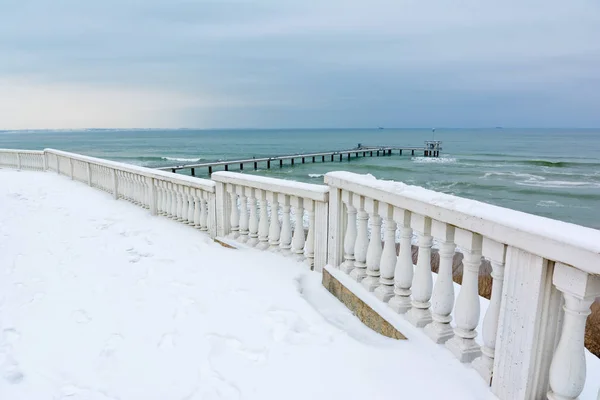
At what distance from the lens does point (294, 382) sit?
2.52 metres

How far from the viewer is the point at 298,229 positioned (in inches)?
178

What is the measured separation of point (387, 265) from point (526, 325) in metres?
1.31

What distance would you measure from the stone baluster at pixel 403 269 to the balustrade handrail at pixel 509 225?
11 centimetres

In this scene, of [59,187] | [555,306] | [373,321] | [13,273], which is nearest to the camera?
[555,306]

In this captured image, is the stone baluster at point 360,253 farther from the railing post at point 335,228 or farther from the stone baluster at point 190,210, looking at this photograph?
the stone baluster at point 190,210

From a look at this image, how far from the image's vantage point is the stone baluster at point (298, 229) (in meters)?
4.34

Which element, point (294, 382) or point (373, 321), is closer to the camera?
point (294, 382)

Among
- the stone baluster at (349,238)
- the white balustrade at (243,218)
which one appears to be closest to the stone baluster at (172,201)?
the white balustrade at (243,218)

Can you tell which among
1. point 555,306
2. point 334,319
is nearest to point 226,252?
point 334,319

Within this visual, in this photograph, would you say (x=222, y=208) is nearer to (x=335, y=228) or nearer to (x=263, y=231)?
(x=263, y=231)

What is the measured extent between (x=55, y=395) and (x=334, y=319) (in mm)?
1907

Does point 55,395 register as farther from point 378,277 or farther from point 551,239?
point 551,239

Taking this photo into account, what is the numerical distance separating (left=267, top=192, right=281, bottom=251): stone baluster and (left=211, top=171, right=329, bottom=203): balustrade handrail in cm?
12

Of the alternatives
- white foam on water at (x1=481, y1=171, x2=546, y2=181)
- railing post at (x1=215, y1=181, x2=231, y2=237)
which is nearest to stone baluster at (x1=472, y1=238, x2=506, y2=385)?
railing post at (x1=215, y1=181, x2=231, y2=237)
